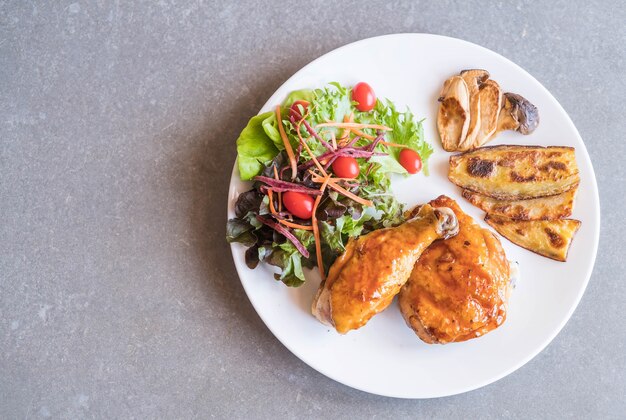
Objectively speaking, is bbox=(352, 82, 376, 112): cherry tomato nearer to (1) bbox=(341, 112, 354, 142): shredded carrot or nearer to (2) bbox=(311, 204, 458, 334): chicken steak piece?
(1) bbox=(341, 112, 354, 142): shredded carrot

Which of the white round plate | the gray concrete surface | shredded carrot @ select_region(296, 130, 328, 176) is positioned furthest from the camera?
the gray concrete surface

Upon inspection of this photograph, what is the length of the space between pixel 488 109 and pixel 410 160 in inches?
26.2

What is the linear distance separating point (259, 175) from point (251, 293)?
0.79m

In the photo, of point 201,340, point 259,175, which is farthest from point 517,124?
point 201,340

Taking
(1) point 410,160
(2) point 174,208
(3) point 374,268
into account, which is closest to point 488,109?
(1) point 410,160

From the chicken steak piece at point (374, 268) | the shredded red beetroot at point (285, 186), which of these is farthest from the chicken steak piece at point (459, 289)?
the shredded red beetroot at point (285, 186)

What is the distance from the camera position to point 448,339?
3.31m

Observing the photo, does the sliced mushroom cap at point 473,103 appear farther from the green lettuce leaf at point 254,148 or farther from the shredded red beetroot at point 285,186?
the green lettuce leaf at point 254,148

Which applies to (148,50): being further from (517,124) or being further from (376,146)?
(517,124)

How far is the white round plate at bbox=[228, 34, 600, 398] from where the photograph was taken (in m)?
3.62

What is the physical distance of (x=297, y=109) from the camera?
349 cm

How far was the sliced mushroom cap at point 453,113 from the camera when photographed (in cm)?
371

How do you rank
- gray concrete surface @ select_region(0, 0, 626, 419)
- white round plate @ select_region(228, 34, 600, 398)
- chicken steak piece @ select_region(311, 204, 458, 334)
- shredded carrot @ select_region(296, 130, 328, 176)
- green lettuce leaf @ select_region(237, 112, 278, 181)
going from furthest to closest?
gray concrete surface @ select_region(0, 0, 626, 419) → white round plate @ select_region(228, 34, 600, 398) → green lettuce leaf @ select_region(237, 112, 278, 181) → shredded carrot @ select_region(296, 130, 328, 176) → chicken steak piece @ select_region(311, 204, 458, 334)

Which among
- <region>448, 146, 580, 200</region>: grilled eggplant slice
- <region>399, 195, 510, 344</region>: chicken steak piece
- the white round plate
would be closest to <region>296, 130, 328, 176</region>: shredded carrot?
the white round plate
